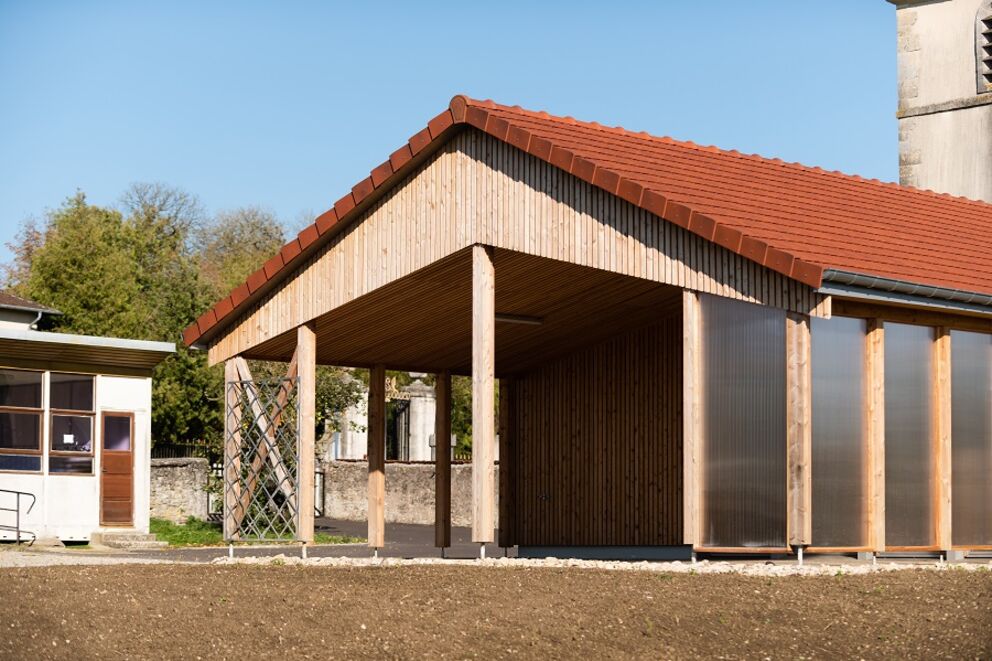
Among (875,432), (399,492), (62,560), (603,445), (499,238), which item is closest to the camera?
(875,432)

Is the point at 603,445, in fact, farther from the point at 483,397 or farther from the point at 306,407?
the point at 483,397

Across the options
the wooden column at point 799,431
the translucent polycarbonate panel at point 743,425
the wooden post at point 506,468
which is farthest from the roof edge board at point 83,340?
the wooden column at point 799,431

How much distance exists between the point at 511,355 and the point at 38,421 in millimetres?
7613

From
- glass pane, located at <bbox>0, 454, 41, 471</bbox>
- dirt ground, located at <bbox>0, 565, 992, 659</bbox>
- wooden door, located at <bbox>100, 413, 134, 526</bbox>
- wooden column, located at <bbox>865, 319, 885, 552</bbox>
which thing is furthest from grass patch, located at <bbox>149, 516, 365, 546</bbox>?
wooden column, located at <bbox>865, 319, 885, 552</bbox>

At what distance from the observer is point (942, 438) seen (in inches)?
564

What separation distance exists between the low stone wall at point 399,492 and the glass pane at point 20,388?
10832 mm

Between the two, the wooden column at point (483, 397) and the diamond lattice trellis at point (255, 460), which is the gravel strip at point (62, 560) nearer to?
the diamond lattice trellis at point (255, 460)

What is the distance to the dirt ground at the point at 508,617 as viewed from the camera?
30.6 feet

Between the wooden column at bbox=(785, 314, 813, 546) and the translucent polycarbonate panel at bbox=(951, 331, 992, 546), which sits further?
the translucent polycarbonate panel at bbox=(951, 331, 992, 546)

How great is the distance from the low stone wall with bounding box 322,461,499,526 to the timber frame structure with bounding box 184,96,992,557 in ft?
33.2

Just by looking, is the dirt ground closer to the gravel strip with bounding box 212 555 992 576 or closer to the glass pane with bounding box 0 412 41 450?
the gravel strip with bounding box 212 555 992 576

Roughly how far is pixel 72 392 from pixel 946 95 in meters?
16.2

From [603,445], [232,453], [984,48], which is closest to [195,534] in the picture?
[232,453]

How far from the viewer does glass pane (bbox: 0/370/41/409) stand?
2178cm
